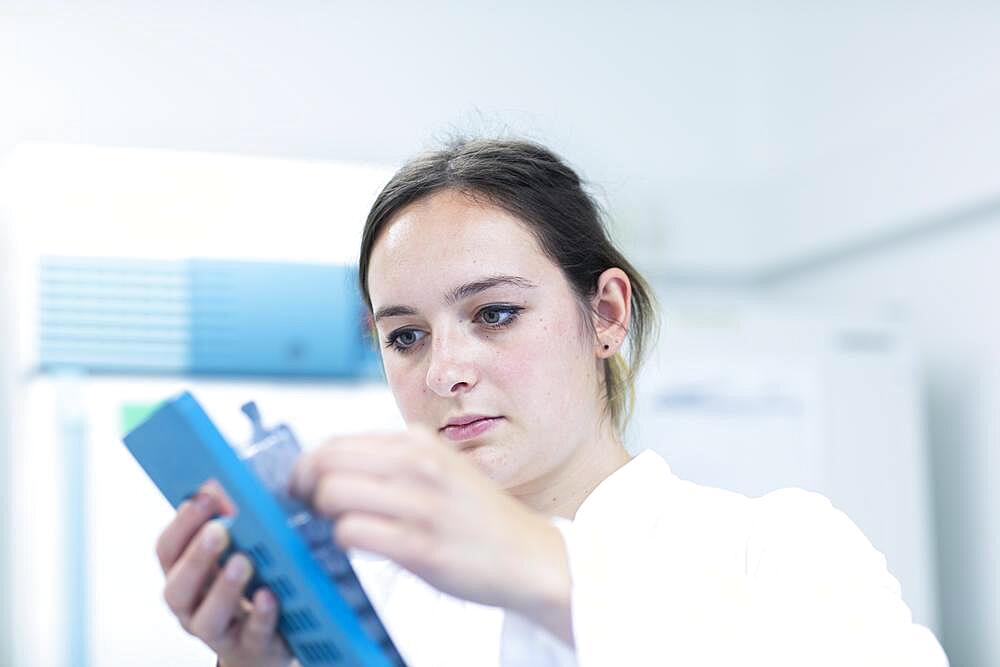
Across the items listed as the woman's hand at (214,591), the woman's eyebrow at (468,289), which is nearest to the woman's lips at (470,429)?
the woman's eyebrow at (468,289)

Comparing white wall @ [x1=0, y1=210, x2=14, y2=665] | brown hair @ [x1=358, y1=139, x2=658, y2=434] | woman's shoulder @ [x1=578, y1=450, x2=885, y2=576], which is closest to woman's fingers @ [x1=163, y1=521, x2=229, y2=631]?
woman's shoulder @ [x1=578, y1=450, x2=885, y2=576]

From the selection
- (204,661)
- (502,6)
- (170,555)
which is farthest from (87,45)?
(170,555)

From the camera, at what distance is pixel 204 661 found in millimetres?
1969

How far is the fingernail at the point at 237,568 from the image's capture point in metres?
0.68

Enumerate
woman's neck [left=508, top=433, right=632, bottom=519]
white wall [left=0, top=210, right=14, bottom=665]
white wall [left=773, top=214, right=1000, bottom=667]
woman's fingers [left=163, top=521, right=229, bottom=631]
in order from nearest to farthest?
1. woman's fingers [left=163, top=521, right=229, bottom=631]
2. woman's neck [left=508, top=433, right=632, bottom=519]
3. white wall [left=0, top=210, right=14, bottom=665]
4. white wall [left=773, top=214, right=1000, bottom=667]

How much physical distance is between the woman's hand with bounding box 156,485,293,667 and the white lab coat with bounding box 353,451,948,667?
15 cm

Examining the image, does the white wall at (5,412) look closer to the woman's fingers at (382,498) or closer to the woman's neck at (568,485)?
the woman's neck at (568,485)

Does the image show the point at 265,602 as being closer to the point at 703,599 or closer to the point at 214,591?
the point at 214,591

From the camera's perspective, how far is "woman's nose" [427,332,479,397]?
0.99 meters

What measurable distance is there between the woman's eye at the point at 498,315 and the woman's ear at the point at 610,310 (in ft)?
0.50

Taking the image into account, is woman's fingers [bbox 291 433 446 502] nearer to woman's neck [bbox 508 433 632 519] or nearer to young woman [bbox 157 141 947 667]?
young woman [bbox 157 141 947 667]

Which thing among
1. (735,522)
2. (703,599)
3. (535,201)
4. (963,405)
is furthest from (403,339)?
(963,405)

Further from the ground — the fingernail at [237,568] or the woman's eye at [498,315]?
the woman's eye at [498,315]

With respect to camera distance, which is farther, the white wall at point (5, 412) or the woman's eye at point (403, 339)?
the white wall at point (5, 412)
